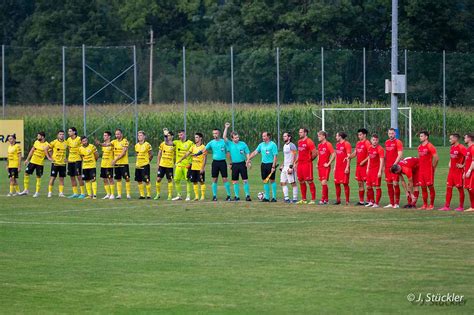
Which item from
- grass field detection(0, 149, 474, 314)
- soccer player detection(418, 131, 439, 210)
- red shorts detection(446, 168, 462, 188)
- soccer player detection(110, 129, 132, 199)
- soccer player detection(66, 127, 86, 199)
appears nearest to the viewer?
grass field detection(0, 149, 474, 314)

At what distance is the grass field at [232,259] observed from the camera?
14203 millimetres

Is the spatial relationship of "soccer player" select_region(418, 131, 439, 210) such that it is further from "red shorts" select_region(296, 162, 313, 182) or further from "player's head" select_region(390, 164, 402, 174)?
"red shorts" select_region(296, 162, 313, 182)

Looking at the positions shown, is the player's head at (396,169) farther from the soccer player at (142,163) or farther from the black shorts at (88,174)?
the black shorts at (88,174)

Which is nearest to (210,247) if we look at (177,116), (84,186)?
(84,186)

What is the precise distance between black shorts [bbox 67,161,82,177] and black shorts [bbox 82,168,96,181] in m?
0.70

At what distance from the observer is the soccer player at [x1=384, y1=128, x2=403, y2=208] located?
26594 millimetres

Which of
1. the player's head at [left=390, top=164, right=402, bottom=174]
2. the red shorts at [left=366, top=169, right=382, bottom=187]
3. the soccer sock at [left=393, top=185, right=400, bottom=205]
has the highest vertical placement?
the player's head at [left=390, top=164, right=402, bottom=174]

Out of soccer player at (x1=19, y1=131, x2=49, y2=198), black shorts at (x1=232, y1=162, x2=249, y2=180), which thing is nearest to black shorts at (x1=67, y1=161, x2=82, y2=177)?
soccer player at (x1=19, y1=131, x2=49, y2=198)

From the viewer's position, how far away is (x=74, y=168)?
31672mm

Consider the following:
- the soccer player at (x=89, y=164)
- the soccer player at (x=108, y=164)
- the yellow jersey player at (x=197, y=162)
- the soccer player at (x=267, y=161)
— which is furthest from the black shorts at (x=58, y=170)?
the soccer player at (x=267, y=161)

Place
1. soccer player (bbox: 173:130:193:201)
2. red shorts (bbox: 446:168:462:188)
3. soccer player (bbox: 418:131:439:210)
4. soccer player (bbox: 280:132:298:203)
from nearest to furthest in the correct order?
red shorts (bbox: 446:168:462:188), soccer player (bbox: 418:131:439:210), soccer player (bbox: 280:132:298:203), soccer player (bbox: 173:130:193:201)

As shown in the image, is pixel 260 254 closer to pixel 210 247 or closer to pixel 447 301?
pixel 210 247

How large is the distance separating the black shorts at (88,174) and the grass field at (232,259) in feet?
11.6

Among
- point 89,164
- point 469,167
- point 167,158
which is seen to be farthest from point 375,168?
point 89,164
